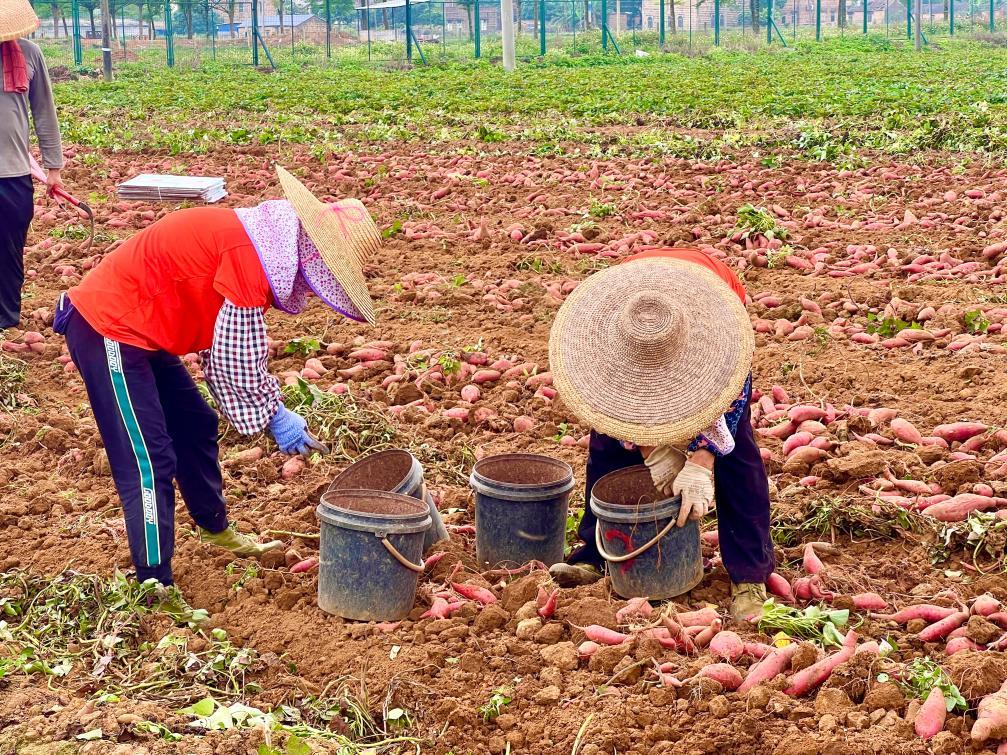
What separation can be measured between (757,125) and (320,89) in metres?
11.7

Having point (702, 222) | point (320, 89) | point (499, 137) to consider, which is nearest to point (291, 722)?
point (702, 222)

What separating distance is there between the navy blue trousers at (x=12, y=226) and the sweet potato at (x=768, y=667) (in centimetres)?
482

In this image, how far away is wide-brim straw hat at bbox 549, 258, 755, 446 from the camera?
138 inches

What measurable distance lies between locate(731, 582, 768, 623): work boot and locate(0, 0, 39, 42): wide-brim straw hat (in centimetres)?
463

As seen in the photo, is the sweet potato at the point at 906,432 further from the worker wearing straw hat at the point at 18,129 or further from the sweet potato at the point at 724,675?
the worker wearing straw hat at the point at 18,129

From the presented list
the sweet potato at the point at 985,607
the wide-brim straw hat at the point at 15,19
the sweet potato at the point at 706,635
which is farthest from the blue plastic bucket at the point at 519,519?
the wide-brim straw hat at the point at 15,19

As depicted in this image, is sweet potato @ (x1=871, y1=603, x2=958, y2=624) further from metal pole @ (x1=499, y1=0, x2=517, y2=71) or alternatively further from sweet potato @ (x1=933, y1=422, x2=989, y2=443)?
metal pole @ (x1=499, y1=0, x2=517, y2=71)

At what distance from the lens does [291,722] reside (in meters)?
3.34

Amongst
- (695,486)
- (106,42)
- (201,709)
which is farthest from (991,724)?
(106,42)

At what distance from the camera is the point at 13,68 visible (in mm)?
6371

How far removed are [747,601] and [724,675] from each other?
1.80 feet

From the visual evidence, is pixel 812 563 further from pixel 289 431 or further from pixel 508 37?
pixel 508 37

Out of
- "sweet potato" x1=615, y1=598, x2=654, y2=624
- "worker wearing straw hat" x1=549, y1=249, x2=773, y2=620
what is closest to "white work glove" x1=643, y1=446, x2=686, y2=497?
"worker wearing straw hat" x1=549, y1=249, x2=773, y2=620

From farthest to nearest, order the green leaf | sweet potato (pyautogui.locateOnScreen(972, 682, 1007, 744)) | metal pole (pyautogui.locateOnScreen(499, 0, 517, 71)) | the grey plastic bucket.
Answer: metal pole (pyautogui.locateOnScreen(499, 0, 517, 71)) → the grey plastic bucket → the green leaf → sweet potato (pyautogui.locateOnScreen(972, 682, 1007, 744))
